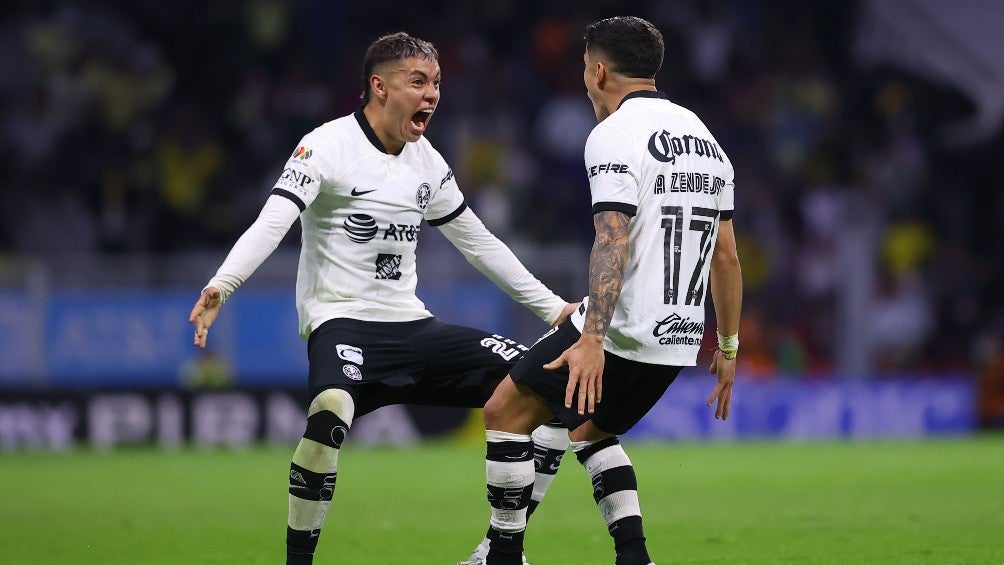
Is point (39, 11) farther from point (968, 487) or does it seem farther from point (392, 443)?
point (968, 487)

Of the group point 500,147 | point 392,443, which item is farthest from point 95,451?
point 500,147

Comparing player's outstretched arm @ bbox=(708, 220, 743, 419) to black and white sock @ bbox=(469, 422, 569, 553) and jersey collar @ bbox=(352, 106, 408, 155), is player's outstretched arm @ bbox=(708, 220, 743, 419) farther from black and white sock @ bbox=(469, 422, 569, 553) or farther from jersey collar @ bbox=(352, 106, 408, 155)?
jersey collar @ bbox=(352, 106, 408, 155)

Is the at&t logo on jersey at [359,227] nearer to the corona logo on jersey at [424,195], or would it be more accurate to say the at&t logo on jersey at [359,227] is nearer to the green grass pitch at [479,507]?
the corona logo on jersey at [424,195]

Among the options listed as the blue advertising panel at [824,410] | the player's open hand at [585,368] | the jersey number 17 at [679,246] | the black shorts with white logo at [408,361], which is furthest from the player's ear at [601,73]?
the blue advertising panel at [824,410]

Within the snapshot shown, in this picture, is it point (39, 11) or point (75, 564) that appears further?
point (39, 11)

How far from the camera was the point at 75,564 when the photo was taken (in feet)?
25.1

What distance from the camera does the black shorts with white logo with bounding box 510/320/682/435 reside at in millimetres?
5824

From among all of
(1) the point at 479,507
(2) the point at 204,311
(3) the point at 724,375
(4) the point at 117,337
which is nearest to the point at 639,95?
(3) the point at 724,375

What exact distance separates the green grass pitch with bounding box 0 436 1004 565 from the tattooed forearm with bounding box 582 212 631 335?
2052 millimetres

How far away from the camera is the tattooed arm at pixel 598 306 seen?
5523 mm

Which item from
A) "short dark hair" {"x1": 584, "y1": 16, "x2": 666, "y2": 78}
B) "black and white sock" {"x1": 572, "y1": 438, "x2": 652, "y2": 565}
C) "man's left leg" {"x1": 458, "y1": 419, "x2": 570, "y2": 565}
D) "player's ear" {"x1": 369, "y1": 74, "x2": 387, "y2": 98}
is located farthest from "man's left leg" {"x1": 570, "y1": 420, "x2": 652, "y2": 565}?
"player's ear" {"x1": 369, "y1": 74, "x2": 387, "y2": 98}

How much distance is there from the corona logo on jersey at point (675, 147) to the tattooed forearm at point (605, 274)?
359mm

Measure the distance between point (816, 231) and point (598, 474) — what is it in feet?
44.7

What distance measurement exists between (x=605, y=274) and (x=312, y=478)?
163cm
